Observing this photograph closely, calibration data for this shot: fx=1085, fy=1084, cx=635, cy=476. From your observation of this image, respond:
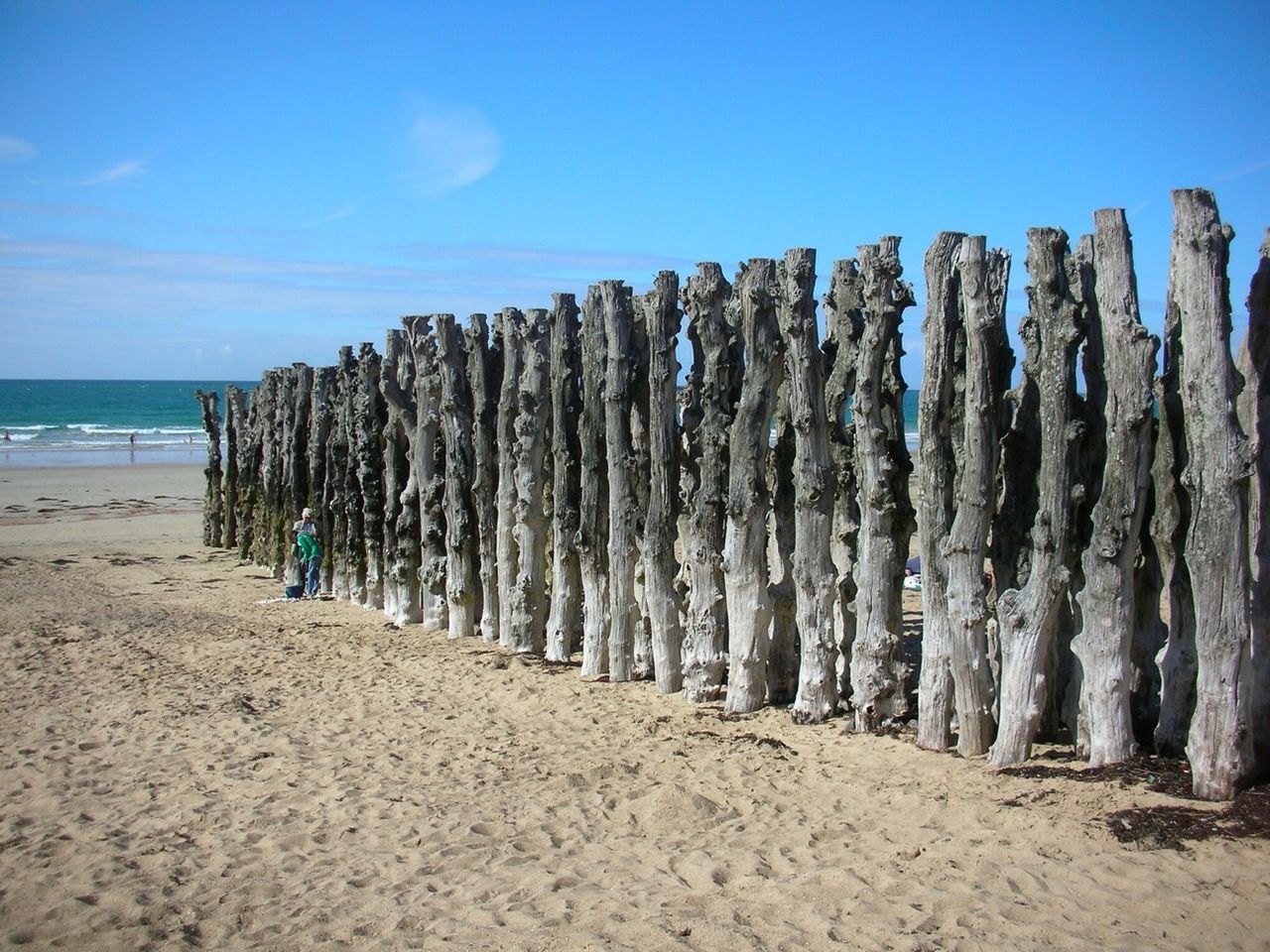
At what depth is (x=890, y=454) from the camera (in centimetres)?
607

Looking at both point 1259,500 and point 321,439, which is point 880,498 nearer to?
point 1259,500

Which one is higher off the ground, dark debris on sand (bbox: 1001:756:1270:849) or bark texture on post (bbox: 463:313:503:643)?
bark texture on post (bbox: 463:313:503:643)

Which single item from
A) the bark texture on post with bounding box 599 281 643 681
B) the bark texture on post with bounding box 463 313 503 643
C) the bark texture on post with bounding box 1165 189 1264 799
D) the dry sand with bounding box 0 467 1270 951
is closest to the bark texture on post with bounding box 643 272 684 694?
the bark texture on post with bounding box 599 281 643 681

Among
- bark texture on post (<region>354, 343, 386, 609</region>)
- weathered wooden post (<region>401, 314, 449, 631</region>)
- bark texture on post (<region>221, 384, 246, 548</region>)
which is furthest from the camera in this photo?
bark texture on post (<region>221, 384, 246, 548</region>)

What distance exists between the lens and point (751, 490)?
6.65 metres

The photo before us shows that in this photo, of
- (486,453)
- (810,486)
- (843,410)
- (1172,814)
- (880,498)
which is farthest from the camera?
(486,453)

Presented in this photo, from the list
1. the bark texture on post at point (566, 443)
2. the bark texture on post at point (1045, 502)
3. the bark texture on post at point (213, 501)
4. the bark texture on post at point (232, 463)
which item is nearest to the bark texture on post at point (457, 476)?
the bark texture on post at point (566, 443)

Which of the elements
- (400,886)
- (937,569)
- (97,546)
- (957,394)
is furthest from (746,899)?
(97,546)

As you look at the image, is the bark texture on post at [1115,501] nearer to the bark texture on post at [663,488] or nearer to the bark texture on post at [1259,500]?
the bark texture on post at [1259,500]

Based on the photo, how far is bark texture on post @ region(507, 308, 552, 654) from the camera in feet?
27.5

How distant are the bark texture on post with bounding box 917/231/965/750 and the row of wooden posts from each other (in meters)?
0.02

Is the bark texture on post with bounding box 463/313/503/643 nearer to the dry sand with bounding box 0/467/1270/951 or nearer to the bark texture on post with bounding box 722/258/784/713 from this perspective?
the dry sand with bounding box 0/467/1270/951

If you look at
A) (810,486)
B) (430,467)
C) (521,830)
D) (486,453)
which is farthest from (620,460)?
(521,830)

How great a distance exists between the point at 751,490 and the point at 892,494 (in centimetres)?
94
